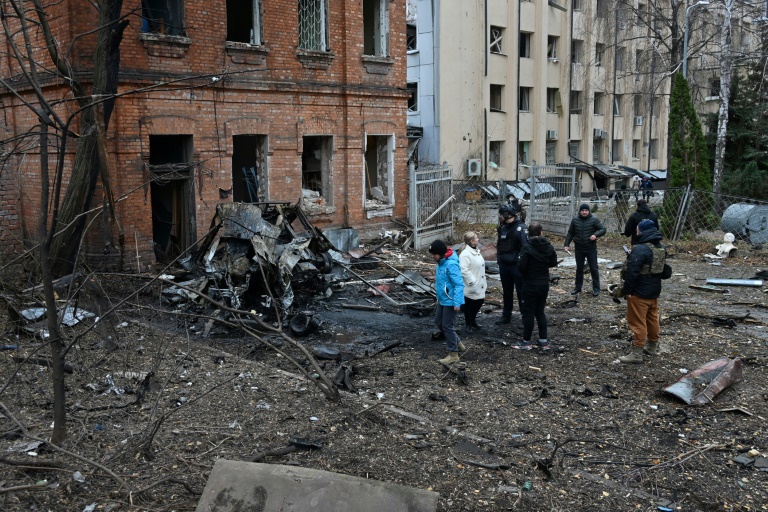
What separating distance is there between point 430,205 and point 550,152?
2225cm

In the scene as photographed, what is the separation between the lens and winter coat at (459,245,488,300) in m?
10.4

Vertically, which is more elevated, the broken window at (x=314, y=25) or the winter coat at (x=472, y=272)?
the broken window at (x=314, y=25)

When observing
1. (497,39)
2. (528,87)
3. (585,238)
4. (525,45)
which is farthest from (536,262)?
(525,45)

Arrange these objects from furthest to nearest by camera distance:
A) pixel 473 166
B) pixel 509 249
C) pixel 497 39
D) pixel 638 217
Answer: pixel 497 39 < pixel 473 166 < pixel 638 217 < pixel 509 249

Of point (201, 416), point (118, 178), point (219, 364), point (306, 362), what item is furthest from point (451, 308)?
point (118, 178)

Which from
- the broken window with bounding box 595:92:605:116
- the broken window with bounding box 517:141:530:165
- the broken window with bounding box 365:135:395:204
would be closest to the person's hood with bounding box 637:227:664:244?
the broken window with bounding box 365:135:395:204

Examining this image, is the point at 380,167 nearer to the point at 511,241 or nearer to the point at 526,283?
the point at 511,241

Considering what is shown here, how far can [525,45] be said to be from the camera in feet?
122

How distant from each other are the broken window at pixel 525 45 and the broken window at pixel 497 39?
7.41ft

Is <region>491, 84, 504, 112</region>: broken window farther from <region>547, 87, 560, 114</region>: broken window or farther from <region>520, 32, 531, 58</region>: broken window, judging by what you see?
<region>547, 87, 560, 114</region>: broken window

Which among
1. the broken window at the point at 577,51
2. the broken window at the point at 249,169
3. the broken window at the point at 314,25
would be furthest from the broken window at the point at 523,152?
the broken window at the point at 249,169

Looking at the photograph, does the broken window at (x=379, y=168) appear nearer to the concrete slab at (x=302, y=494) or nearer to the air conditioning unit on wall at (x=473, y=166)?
the air conditioning unit on wall at (x=473, y=166)

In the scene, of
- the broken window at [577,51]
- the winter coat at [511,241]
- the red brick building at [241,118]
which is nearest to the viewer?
the winter coat at [511,241]

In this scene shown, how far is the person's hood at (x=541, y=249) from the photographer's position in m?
9.36
